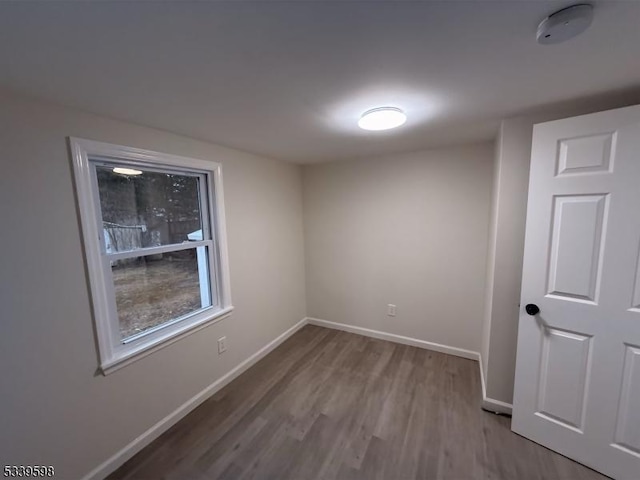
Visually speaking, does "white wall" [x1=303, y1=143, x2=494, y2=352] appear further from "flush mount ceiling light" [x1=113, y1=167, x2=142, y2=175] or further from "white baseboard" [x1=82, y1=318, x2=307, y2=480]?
"flush mount ceiling light" [x1=113, y1=167, x2=142, y2=175]

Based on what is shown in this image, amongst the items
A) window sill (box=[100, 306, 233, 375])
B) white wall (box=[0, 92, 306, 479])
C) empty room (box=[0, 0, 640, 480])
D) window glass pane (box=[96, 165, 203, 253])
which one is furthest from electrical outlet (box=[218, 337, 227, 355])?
window glass pane (box=[96, 165, 203, 253])

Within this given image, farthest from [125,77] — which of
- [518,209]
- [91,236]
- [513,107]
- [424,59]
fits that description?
[518,209]

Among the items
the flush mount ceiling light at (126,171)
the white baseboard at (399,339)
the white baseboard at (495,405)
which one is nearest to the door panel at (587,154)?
the white baseboard at (495,405)

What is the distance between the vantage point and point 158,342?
6.01 ft

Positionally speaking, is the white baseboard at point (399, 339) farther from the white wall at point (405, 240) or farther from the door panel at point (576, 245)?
the door panel at point (576, 245)

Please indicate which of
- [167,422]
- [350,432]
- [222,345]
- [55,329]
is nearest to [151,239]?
[55,329]

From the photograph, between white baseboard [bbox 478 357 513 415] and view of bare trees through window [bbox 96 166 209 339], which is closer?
view of bare trees through window [bbox 96 166 209 339]

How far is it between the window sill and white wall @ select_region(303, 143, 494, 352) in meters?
1.48

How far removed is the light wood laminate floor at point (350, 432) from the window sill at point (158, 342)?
24.6 inches

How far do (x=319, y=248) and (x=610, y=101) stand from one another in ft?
8.84

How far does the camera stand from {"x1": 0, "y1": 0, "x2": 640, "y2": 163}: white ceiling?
780mm

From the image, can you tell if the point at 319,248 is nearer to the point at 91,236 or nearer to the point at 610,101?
the point at 91,236

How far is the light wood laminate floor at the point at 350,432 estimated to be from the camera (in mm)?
1564

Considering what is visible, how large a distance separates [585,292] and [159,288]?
278cm
